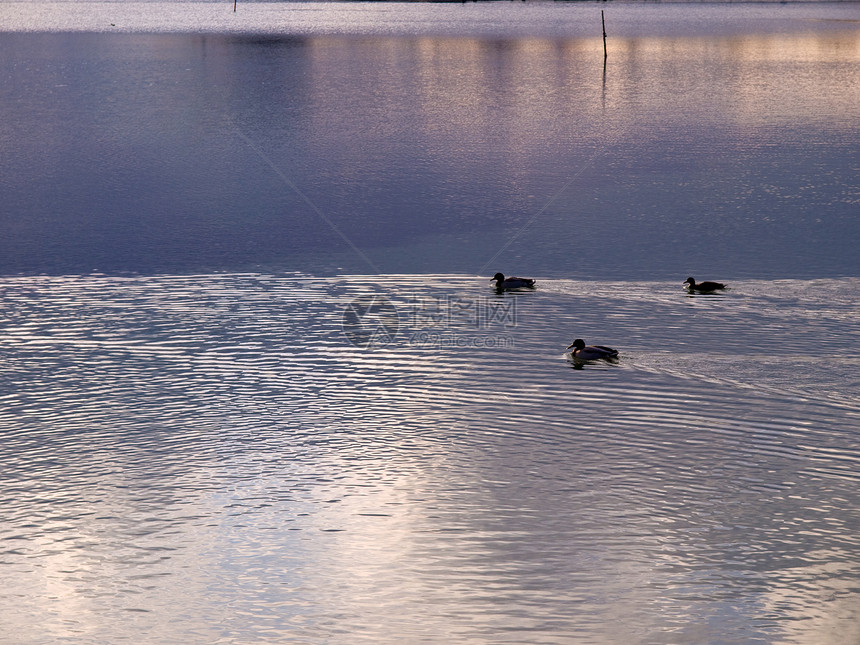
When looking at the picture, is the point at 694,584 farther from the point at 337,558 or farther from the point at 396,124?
the point at 396,124

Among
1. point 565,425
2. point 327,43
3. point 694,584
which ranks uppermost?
point 327,43

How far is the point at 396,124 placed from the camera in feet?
136

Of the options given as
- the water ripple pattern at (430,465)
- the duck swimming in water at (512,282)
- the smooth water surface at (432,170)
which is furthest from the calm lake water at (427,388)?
the duck swimming in water at (512,282)

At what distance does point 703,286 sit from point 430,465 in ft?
28.1

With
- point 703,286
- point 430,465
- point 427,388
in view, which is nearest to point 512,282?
point 703,286

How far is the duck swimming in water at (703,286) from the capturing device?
1997 centimetres

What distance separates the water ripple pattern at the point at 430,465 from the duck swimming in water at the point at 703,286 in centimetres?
21

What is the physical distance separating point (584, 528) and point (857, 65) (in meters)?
62.0

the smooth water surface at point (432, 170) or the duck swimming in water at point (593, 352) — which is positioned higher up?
the smooth water surface at point (432, 170)

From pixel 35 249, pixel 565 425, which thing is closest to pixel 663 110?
pixel 35 249

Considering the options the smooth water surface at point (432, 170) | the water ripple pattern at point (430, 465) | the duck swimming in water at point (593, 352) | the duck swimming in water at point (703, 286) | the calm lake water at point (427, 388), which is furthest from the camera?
the smooth water surface at point (432, 170)

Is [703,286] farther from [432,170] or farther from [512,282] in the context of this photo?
[432,170]

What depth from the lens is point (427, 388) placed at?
15969mm

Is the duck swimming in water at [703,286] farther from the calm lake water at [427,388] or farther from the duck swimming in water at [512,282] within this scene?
the duck swimming in water at [512,282]
